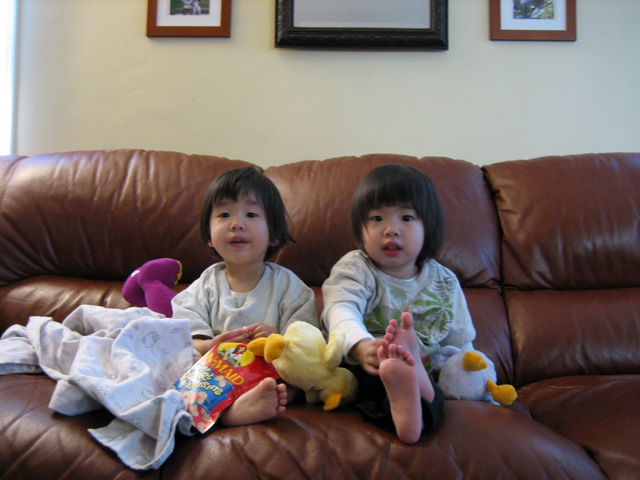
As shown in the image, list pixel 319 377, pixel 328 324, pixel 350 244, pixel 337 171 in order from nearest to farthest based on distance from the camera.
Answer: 1. pixel 319 377
2. pixel 328 324
3. pixel 350 244
4. pixel 337 171

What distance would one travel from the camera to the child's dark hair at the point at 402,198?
1.28 metres

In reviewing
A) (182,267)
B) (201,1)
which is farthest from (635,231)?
(201,1)

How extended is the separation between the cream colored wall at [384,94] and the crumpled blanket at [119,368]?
40.3 inches

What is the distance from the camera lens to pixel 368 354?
39.4 inches

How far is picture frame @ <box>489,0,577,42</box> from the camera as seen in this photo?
2023 mm

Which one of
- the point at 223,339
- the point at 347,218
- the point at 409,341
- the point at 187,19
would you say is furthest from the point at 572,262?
the point at 187,19

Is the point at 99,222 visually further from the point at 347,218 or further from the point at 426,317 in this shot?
the point at 426,317

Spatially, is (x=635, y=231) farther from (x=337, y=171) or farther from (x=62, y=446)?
(x=62, y=446)

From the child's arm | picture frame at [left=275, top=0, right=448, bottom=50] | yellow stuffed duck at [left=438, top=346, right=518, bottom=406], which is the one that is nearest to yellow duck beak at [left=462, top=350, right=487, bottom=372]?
yellow stuffed duck at [left=438, top=346, right=518, bottom=406]

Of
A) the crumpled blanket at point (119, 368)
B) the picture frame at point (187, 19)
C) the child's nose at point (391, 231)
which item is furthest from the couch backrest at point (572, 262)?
the picture frame at point (187, 19)

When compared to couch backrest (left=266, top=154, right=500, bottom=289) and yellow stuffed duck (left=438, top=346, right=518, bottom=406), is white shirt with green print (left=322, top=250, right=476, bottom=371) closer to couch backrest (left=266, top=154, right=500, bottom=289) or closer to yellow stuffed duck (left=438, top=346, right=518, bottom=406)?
yellow stuffed duck (left=438, top=346, right=518, bottom=406)

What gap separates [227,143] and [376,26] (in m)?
0.76

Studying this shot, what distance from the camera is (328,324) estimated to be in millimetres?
1232

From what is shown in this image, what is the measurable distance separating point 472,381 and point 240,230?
68 cm
